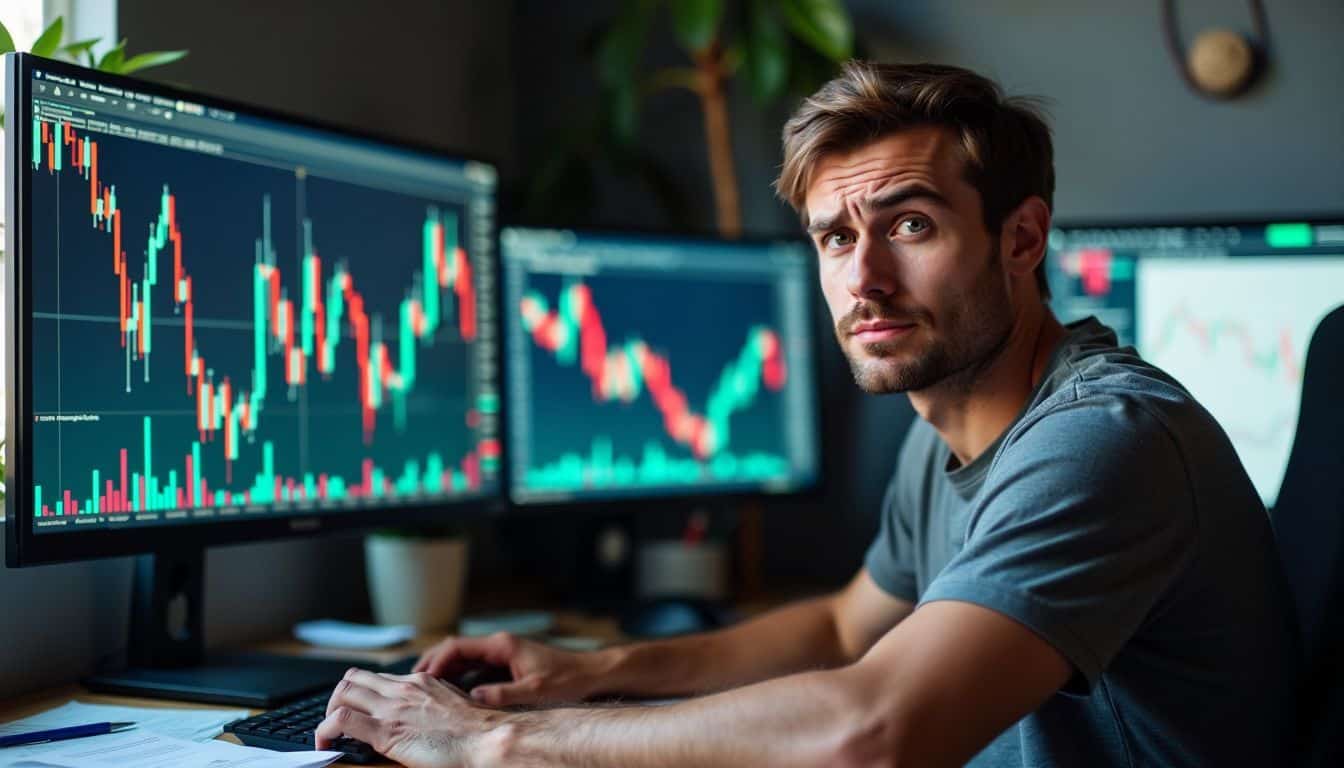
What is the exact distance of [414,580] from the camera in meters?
1.63

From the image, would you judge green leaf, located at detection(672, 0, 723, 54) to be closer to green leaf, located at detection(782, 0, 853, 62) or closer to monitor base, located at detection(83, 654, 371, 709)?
green leaf, located at detection(782, 0, 853, 62)

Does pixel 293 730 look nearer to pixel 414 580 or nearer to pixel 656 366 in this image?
pixel 414 580

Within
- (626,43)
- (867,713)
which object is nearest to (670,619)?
(867,713)

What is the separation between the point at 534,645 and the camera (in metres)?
1.29

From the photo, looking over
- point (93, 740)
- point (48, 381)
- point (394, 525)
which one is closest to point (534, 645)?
point (394, 525)

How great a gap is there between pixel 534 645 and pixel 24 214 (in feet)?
2.11

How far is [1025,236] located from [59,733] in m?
1.02

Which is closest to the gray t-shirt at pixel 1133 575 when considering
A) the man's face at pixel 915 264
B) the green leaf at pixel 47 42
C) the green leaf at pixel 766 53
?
the man's face at pixel 915 264

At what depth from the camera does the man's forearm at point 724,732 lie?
2.78 feet

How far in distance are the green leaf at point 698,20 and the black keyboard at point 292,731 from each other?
1.12m

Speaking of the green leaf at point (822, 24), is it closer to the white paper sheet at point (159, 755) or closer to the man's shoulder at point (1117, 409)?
the man's shoulder at point (1117, 409)

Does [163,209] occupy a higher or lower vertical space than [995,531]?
higher

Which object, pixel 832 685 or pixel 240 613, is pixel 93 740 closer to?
pixel 240 613

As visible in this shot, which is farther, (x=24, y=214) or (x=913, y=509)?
(x=913, y=509)
